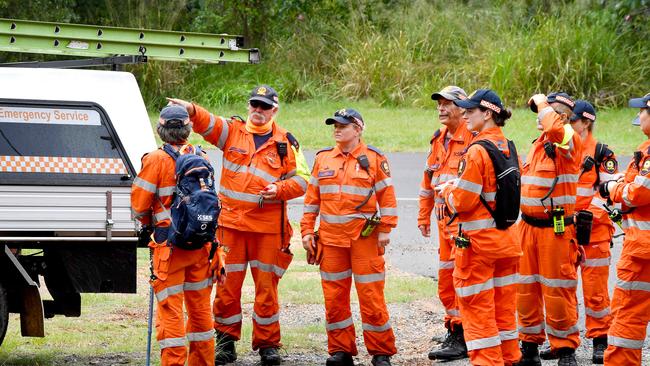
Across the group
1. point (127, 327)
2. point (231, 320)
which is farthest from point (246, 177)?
point (127, 327)

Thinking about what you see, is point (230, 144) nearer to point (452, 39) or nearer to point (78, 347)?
point (78, 347)

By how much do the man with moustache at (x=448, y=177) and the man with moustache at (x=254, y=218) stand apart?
1121 millimetres

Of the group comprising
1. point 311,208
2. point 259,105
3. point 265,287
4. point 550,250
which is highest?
point 259,105

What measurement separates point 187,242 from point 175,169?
0.49 m

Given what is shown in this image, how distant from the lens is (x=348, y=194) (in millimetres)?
8641

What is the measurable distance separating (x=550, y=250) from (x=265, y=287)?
85.7 inches

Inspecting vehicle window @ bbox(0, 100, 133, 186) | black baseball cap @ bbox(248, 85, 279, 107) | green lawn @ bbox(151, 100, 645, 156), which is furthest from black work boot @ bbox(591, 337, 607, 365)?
green lawn @ bbox(151, 100, 645, 156)

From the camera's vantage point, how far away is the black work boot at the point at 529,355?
8.59 metres

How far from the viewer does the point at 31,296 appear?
816cm

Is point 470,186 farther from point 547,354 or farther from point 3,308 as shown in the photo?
point 3,308

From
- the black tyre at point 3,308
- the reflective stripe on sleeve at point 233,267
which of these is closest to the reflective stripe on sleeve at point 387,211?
the reflective stripe on sleeve at point 233,267

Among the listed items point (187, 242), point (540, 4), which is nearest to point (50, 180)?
point (187, 242)

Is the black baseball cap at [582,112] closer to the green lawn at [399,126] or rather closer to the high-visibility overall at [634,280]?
the high-visibility overall at [634,280]

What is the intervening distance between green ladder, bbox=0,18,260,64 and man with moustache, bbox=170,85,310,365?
1.71 feet
